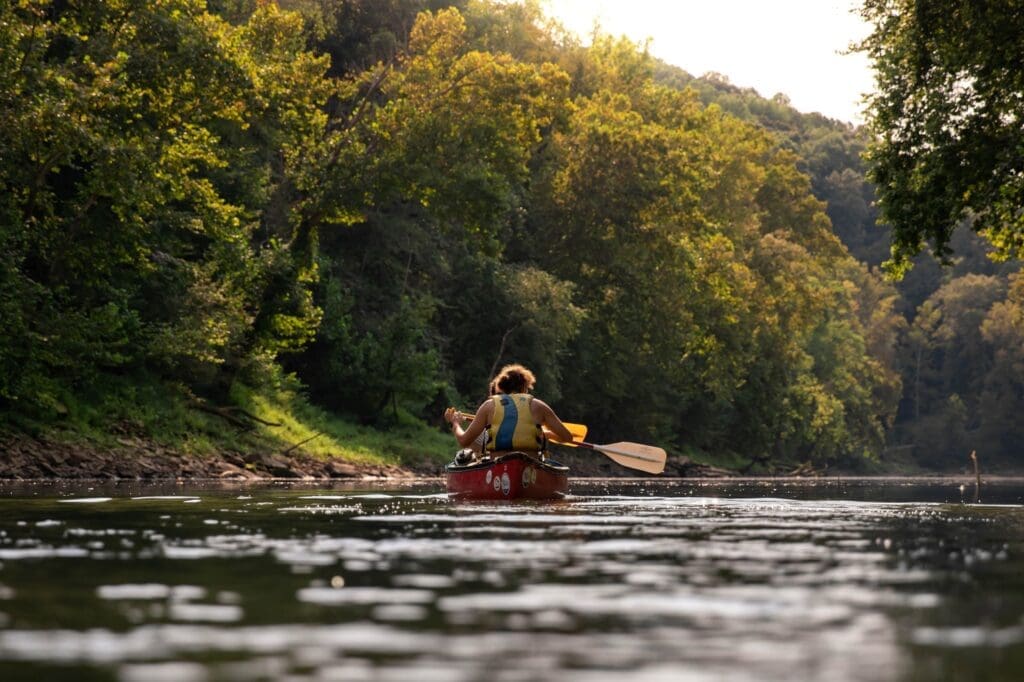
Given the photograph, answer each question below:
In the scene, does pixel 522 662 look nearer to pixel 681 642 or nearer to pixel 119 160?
pixel 681 642

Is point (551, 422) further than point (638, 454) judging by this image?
No

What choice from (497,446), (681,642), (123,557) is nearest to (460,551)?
(123,557)

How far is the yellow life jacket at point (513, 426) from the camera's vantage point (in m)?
20.5

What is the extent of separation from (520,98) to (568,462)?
14.9 meters

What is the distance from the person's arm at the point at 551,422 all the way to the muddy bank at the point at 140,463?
434 inches

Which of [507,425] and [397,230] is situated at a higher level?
[397,230]

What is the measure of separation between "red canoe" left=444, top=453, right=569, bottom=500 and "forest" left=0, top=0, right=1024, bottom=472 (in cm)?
822

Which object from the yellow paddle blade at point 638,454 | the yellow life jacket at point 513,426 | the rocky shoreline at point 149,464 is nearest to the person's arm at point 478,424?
the yellow life jacket at point 513,426

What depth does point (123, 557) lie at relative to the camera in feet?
33.7

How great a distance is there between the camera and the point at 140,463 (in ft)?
100

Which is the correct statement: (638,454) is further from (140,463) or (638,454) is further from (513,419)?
(140,463)

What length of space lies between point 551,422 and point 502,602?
521 inches

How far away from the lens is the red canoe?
19859 millimetres

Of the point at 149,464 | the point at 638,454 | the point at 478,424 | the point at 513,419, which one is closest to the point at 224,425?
the point at 149,464
